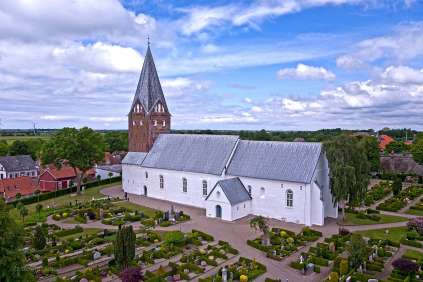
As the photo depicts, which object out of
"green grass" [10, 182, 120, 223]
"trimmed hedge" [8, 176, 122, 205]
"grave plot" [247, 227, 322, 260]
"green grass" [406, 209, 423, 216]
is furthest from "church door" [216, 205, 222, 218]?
"trimmed hedge" [8, 176, 122, 205]

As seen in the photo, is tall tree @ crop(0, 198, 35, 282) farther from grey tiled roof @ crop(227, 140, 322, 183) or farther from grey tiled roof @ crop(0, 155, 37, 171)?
grey tiled roof @ crop(0, 155, 37, 171)

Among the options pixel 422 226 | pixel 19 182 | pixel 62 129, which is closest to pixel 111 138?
pixel 19 182

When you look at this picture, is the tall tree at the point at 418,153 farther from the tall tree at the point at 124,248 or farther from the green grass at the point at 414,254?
the tall tree at the point at 124,248

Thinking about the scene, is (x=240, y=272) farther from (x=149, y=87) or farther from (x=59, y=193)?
(x=59, y=193)

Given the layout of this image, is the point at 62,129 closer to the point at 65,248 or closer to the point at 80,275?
the point at 65,248

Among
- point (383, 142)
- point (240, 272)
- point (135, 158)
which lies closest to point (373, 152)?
point (135, 158)

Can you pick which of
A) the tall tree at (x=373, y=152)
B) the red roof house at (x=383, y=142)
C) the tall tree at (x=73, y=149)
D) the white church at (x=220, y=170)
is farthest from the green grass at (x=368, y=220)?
the red roof house at (x=383, y=142)

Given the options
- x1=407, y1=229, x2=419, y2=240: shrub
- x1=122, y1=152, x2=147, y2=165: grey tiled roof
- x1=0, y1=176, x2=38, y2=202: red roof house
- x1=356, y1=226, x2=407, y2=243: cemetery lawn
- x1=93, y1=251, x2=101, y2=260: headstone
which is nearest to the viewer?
x1=93, y1=251, x2=101, y2=260: headstone

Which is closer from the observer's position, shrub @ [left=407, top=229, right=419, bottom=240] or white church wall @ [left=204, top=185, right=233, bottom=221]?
shrub @ [left=407, top=229, right=419, bottom=240]
